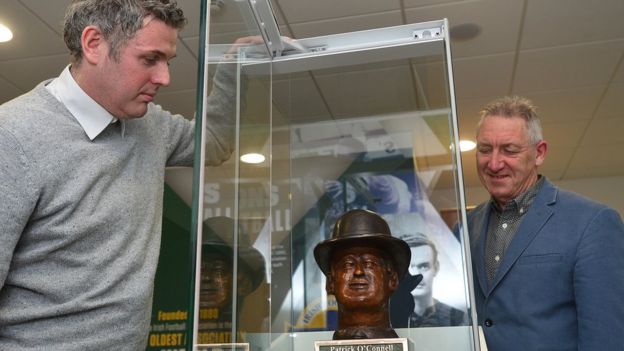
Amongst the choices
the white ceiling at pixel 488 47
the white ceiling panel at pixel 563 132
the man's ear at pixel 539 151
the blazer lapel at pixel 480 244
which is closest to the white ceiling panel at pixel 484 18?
the white ceiling at pixel 488 47

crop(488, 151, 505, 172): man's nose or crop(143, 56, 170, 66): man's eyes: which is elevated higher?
crop(143, 56, 170, 66): man's eyes

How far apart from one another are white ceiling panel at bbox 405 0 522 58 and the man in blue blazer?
52.4 inches

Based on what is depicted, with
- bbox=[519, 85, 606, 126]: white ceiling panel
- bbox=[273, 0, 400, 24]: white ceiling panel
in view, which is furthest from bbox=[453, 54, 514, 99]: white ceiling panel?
Answer: bbox=[273, 0, 400, 24]: white ceiling panel

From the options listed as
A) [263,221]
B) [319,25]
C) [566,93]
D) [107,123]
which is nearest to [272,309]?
[263,221]

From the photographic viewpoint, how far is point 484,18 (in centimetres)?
302

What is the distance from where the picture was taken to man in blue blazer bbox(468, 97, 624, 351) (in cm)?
141

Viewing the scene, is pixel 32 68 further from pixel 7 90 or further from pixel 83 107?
pixel 83 107

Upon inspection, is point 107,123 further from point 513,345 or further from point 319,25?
point 319,25

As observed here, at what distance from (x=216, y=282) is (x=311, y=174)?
131cm

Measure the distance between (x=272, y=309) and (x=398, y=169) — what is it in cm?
113

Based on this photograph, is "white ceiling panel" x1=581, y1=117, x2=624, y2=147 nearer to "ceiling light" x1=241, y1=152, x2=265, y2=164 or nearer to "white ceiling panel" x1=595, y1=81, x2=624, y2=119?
"white ceiling panel" x1=595, y1=81, x2=624, y2=119

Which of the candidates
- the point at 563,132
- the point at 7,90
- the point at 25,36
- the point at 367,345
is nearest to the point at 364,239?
the point at 367,345

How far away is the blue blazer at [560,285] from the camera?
55.1 inches

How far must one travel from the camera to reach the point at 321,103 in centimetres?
186
